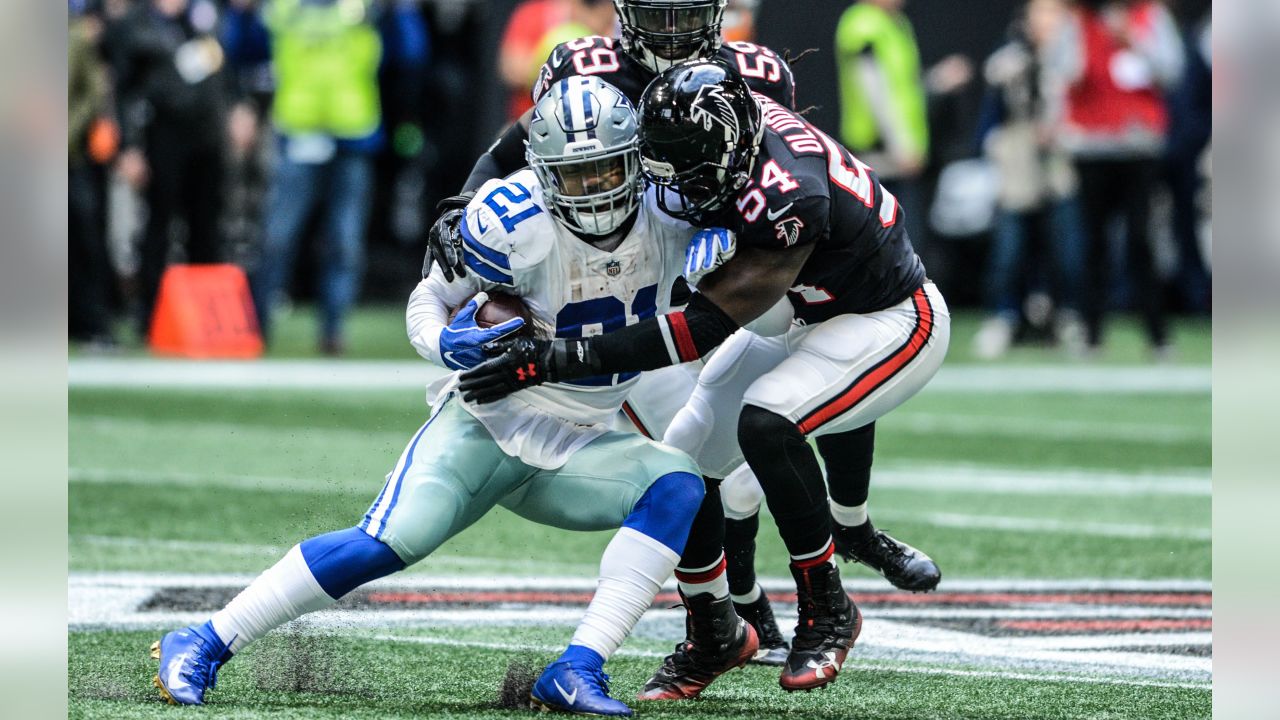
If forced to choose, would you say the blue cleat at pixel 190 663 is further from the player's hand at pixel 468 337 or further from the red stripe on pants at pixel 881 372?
the red stripe on pants at pixel 881 372

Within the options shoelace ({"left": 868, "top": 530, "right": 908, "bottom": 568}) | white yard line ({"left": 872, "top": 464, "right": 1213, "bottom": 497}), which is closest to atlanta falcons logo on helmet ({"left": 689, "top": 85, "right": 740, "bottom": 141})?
shoelace ({"left": 868, "top": 530, "right": 908, "bottom": 568})

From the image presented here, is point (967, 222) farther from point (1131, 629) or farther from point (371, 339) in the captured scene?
point (1131, 629)

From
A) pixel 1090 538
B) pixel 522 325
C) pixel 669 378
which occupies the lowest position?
pixel 1090 538

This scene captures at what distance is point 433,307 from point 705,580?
0.90m

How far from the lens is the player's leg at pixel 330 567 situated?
3.89m

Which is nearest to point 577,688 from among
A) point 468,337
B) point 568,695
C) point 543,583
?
point 568,695

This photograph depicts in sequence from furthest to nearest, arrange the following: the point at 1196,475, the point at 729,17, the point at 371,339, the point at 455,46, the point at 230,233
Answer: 1. the point at 455,46
2. the point at 230,233
3. the point at 371,339
4. the point at 729,17
5. the point at 1196,475

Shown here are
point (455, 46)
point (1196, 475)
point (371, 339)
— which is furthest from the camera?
point (455, 46)

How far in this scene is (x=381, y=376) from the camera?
11.3 m

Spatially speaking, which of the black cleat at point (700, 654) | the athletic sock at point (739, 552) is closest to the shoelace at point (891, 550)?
the athletic sock at point (739, 552)

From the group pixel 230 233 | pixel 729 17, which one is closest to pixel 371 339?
pixel 230 233

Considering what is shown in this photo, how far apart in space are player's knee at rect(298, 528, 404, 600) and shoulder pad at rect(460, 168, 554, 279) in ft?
2.07

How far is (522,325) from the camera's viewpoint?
156 inches

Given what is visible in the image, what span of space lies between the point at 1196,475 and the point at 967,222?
8.05 meters
